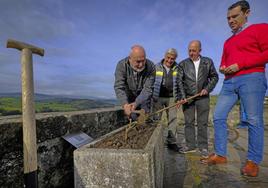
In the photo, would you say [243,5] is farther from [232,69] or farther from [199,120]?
[199,120]

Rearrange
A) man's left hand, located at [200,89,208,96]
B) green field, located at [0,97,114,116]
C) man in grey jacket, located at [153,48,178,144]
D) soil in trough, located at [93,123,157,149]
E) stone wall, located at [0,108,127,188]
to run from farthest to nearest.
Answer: man in grey jacket, located at [153,48,178,144] < man's left hand, located at [200,89,208,96] < green field, located at [0,97,114,116] < soil in trough, located at [93,123,157,149] < stone wall, located at [0,108,127,188]

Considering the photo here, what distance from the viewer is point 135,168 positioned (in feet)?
6.79

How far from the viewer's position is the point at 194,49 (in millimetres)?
5152

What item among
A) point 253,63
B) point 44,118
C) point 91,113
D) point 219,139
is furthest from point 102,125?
point 253,63

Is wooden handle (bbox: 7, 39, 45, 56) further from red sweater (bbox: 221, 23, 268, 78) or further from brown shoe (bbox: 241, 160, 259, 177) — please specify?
brown shoe (bbox: 241, 160, 259, 177)

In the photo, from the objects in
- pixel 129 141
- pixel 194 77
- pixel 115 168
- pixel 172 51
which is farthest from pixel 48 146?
pixel 172 51

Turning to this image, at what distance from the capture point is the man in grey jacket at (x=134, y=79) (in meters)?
4.34

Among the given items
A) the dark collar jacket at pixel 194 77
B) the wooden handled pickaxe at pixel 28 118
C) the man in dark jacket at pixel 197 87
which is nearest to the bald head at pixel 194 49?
the man in dark jacket at pixel 197 87

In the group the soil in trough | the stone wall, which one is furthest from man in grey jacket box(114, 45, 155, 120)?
the stone wall

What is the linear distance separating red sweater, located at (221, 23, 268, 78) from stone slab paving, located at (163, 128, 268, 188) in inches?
62.6

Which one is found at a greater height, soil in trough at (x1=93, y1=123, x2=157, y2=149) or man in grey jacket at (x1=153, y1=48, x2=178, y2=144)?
man in grey jacket at (x1=153, y1=48, x2=178, y2=144)

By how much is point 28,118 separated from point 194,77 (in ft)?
12.6

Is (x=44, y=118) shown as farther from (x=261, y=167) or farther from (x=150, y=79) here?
(x=261, y=167)

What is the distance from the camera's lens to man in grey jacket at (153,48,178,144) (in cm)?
567
